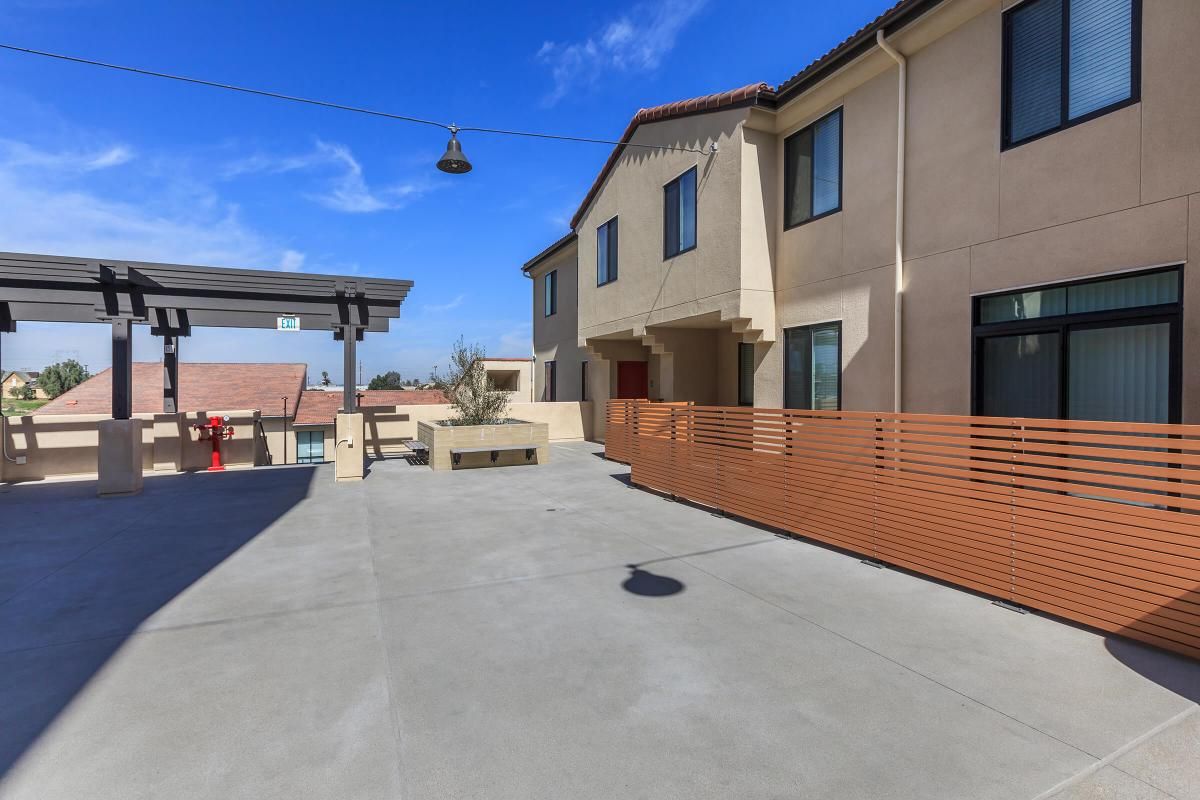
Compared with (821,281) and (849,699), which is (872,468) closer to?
(849,699)

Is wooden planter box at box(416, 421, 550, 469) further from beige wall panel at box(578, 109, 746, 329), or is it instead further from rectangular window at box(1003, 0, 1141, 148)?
rectangular window at box(1003, 0, 1141, 148)

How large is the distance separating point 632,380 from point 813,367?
28.5 ft

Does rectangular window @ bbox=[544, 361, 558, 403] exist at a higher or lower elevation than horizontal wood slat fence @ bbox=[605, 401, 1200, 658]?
higher

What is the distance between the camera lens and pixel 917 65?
755 cm

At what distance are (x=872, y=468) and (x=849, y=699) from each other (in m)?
3.26

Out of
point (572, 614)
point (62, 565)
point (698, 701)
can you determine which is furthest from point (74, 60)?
point (698, 701)

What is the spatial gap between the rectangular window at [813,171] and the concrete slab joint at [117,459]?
40.8 ft

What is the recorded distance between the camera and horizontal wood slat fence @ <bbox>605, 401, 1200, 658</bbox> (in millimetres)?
4070

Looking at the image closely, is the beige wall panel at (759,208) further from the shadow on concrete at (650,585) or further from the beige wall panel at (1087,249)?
the shadow on concrete at (650,585)

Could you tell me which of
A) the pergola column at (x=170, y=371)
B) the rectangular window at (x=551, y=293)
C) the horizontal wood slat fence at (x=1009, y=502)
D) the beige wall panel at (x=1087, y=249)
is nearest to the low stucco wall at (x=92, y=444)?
Result: the pergola column at (x=170, y=371)

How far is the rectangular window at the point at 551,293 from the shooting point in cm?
2091

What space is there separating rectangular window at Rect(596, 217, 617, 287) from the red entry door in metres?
3.10

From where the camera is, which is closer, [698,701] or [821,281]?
[698,701]

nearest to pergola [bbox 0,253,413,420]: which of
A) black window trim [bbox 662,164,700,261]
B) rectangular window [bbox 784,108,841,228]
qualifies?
black window trim [bbox 662,164,700,261]
